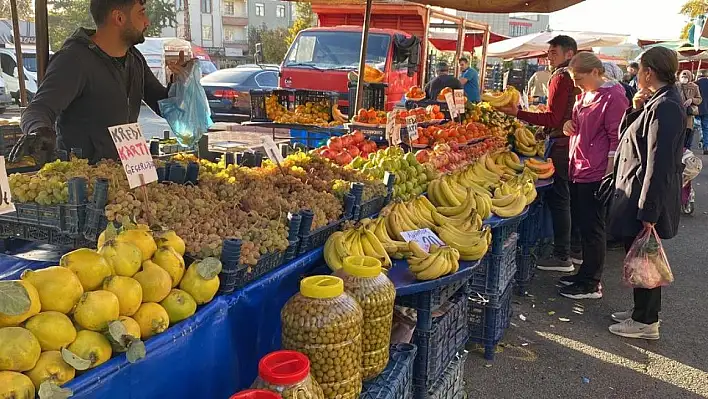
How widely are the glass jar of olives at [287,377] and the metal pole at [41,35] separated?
9.29ft

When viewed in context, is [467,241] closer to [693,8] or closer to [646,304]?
[646,304]

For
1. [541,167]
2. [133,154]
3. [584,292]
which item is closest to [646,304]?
[584,292]

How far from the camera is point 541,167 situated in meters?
5.76

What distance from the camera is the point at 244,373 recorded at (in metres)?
2.28

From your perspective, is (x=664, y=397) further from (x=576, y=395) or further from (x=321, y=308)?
(x=321, y=308)

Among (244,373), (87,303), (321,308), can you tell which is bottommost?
(244,373)

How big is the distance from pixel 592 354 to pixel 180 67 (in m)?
3.67

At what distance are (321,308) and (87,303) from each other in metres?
0.78

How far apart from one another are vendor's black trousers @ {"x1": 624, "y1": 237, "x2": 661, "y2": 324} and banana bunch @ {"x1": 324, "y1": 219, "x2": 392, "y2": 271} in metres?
2.53

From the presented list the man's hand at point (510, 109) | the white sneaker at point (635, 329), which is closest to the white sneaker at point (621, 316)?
the white sneaker at point (635, 329)

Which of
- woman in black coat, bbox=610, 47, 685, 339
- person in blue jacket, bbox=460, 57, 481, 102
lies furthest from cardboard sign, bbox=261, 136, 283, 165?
person in blue jacket, bbox=460, 57, 481, 102

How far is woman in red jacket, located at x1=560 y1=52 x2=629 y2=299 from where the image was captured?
511cm

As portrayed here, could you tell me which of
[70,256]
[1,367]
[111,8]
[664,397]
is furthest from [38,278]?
[664,397]

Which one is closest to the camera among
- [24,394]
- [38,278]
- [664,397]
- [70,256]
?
[24,394]
